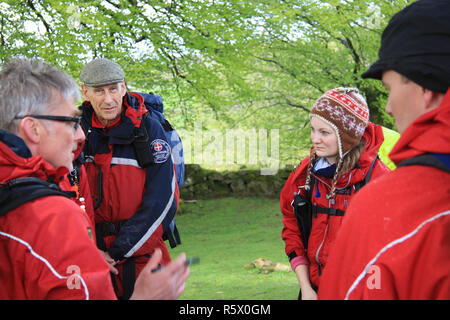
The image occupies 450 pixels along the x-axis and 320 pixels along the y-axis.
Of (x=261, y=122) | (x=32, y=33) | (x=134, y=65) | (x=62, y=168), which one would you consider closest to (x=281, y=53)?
(x=261, y=122)

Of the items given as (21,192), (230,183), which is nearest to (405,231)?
(21,192)

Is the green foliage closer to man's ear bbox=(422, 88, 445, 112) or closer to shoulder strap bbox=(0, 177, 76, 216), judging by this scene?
shoulder strap bbox=(0, 177, 76, 216)

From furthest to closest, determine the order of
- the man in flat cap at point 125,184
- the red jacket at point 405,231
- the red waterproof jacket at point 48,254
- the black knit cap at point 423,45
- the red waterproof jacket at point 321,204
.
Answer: the man in flat cap at point 125,184 → the red waterproof jacket at point 321,204 → the red waterproof jacket at point 48,254 → the black knit cap at point 423,45 → the red jacket at point 405,231

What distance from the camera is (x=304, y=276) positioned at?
133 inches

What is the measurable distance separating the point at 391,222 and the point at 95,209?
2815 mm

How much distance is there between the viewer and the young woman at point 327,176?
327cm

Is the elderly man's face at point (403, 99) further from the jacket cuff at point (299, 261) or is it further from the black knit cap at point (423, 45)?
the jacket cuff at point (299, 261)

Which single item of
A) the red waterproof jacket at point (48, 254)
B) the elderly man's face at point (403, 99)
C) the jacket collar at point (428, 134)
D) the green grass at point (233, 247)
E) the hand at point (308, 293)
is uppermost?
the elderly man's face at point (403, 99)

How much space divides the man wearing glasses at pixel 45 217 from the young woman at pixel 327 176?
1.54m

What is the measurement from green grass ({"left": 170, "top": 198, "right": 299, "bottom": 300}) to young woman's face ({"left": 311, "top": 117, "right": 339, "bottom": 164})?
3849 mm

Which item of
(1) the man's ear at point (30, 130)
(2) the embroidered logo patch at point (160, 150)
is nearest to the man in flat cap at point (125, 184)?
(2) the embroidered logo patch at point (160, 150)

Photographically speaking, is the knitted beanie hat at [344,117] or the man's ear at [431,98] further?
the knitted beanie hat at [344,117]

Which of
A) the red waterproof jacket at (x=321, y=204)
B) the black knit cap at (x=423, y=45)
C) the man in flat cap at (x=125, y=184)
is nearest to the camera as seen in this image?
the black knit cap at (x=423, y=45)

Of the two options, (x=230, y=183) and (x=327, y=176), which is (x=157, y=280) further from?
(x=230, y=183)
